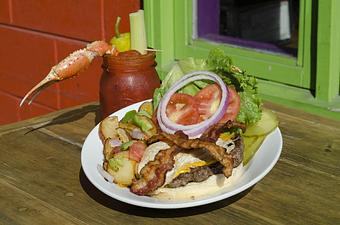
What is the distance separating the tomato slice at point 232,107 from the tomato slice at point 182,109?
70 millimetres

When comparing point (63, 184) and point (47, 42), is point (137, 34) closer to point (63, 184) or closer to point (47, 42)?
point (63, 184)

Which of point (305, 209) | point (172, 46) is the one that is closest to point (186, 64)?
point (305, 209)

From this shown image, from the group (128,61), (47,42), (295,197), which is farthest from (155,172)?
(47,42)

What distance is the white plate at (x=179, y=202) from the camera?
1.35m

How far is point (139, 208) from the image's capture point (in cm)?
144

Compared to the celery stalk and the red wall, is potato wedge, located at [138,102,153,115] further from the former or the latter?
the red wall

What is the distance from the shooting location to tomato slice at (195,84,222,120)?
1508 mm

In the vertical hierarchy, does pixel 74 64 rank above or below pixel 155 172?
above

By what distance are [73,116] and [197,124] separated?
0.67 m

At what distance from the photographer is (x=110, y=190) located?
1.43m

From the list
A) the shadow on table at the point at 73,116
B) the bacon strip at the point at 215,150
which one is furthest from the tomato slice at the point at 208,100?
the shadow on table at the point at 73,116

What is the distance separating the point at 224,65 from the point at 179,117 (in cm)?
26

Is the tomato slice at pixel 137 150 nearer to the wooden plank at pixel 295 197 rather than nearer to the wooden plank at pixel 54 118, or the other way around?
the wooden plank at pixel 295 197

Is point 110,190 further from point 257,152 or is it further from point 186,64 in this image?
point 186,64
